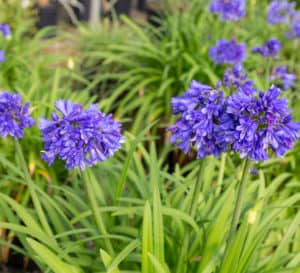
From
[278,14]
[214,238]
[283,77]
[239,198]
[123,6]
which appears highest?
[123,6]

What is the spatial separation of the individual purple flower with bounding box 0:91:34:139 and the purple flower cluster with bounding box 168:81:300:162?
586 millimetres

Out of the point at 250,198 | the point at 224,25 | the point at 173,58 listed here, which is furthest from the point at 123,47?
the point at 250,198

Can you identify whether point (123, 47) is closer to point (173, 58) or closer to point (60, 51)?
point (173, 58)

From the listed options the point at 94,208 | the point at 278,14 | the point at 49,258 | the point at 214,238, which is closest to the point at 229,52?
the point at 278,14

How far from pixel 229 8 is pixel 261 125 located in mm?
2475

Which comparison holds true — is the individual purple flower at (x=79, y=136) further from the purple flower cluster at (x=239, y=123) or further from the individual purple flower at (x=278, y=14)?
the individual purple flower at (x=278, y=14)

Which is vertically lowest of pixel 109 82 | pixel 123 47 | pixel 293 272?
pixel 293 272

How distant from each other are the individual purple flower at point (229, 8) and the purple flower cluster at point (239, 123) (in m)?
2.26

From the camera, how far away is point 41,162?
2910mm

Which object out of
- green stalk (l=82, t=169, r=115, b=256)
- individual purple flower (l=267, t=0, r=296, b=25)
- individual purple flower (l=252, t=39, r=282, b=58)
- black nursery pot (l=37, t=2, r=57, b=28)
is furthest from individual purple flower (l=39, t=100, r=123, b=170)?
black nursery pot (l=37, t=2, r=57, b=28)

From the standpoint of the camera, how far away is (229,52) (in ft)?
11.1

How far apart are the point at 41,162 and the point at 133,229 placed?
0.95 m

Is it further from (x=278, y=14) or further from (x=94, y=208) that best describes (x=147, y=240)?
(x=278, y=14)

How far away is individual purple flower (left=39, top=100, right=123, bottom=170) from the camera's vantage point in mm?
1654
